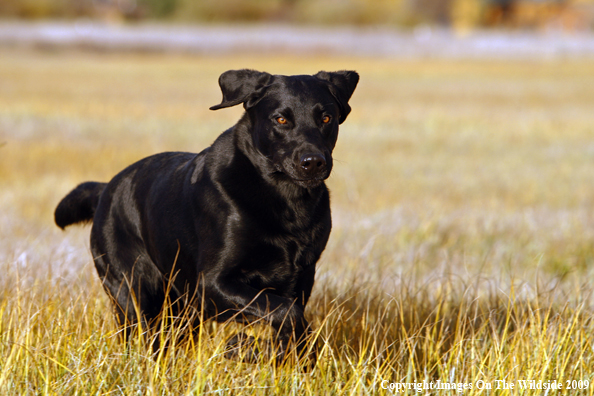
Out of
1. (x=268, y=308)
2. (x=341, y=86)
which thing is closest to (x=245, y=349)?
(x=268, y=308)

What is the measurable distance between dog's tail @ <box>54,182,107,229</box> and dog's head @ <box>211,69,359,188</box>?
1.06m

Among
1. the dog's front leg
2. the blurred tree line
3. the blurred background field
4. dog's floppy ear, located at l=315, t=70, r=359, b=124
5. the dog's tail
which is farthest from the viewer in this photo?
the blurred tree line

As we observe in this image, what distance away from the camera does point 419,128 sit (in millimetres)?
14641

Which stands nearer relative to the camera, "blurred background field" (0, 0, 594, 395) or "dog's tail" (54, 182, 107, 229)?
"blurred background field" (0, 0, 594, 395)

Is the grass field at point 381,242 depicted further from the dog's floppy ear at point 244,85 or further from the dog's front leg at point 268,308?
the dog's floppy ear at point 244,85

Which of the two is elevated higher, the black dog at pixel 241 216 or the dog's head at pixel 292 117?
the dog's head at pixel 292 117

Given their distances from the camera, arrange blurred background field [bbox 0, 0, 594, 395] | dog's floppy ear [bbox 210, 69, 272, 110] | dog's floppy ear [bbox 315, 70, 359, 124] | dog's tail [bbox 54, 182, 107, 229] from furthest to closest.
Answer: dog's tail [bbox 54, 182, 107, 229] → dog's floppy ear [bbox 315, 70, 359, 124] → dog's floppy ear [bbox 210, 69, 272, 110] → blurred background field [bbox 0, 0, 594, 395]

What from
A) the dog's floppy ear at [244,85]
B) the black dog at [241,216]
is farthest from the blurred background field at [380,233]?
the dog's floppy ear at [244,85]

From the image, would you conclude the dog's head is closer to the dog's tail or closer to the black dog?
the black dog

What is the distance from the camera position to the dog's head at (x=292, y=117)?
2770 mm

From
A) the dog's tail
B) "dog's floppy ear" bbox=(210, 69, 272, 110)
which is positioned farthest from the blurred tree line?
"dog's floppy ear" bbox=(210, 69, 272, 110)

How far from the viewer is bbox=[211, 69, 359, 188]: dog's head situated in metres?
2.77

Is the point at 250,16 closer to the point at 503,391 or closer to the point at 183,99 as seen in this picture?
the point at 183,99

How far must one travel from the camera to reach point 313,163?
→ 8.93 ft
